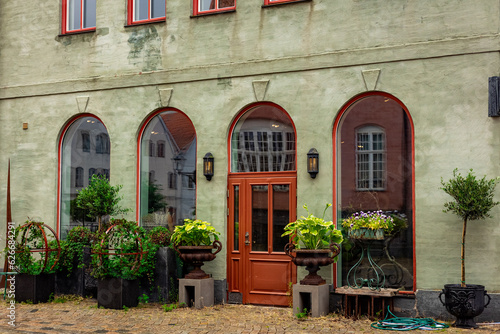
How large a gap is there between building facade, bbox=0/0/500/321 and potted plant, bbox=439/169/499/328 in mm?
343

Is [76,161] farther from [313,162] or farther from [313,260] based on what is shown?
[313,260]

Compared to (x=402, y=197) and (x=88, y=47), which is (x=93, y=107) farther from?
(x=402, y=197)

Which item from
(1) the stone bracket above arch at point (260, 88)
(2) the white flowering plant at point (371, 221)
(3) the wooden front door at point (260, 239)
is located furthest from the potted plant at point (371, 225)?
(1) the stone bracket above arch at point (260, 88)

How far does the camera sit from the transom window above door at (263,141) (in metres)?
10.7

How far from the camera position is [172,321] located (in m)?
9.31

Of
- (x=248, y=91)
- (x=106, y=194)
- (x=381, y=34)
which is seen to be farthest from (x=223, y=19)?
(x=106, y=194)

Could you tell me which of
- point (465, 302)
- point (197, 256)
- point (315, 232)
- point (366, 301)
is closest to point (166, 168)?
point (197, 256)

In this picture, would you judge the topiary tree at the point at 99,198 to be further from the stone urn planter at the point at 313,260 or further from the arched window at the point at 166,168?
the stone urn planter at the point at 313,260

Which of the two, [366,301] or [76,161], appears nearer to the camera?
[366,301]

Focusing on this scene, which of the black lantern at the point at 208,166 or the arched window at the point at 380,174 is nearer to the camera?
the arched window at the point at 380,174

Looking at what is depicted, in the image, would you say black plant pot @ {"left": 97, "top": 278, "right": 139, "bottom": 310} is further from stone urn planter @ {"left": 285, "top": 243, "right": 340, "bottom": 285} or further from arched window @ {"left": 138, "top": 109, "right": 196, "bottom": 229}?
stone urn planter @ {"left": 285, "top": 243, "right": 340, "bottom": 285}

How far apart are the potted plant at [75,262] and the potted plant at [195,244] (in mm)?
1889

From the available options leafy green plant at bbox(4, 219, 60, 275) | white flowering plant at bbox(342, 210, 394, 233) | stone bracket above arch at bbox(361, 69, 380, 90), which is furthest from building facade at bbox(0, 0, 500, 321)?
leafy green plant at bbox(4, 219, 60, 275)

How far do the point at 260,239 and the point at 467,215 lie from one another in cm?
348
